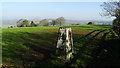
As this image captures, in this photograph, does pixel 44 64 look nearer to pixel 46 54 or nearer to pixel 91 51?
pixel 46 54

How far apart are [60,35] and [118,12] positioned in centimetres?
2783

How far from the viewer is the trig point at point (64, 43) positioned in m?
10.4

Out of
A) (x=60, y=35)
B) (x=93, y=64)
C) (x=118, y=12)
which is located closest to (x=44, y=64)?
(x=60, y=35)

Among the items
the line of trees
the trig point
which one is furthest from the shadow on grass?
the line of trees

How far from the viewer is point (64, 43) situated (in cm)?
1047

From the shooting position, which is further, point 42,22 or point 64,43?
point 42,22

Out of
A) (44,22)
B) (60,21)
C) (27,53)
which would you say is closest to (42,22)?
(44,22)

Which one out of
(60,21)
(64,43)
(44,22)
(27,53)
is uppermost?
(60,21)

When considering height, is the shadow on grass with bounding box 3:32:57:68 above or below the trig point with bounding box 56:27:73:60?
below

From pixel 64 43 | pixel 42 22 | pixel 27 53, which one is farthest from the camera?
pixel 42 22

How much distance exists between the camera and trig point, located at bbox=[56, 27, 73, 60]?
34.1 ft

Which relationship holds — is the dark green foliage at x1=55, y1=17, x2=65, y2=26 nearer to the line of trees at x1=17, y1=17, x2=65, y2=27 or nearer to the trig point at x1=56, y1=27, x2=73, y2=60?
the line of trees at x1=17, y1=17, x2=65, y2=27

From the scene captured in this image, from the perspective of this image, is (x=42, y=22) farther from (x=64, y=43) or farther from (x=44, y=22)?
(x=64, y=43)

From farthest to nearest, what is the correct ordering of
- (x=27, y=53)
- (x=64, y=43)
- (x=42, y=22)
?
1. (x=42, y=22)
2. (x=27, y=53)
3. (x=64, y=43)
